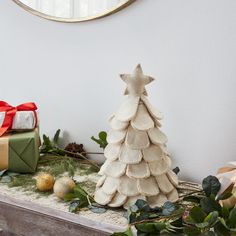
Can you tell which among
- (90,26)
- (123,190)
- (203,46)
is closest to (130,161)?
(123,190)

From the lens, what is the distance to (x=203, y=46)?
2.68 feet

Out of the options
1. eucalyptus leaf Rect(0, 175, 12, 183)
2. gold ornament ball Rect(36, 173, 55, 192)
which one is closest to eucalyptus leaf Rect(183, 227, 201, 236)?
gold ornament ball Rect(36, 173, 55, 192)

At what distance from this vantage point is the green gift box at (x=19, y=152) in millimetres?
869

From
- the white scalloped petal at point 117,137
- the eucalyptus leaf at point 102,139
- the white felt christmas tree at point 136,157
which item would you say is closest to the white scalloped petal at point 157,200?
the white felt christmas tree at point 136,157

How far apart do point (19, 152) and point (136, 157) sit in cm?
30

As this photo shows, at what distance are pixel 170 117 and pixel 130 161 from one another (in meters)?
0.21

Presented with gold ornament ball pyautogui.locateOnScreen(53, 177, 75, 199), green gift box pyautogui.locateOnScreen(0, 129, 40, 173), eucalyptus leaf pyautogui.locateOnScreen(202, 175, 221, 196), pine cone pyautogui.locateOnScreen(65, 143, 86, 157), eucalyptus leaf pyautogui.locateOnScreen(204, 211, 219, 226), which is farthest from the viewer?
pine cone pyautogui.locateOnScreen(65, 143, 86, 157)

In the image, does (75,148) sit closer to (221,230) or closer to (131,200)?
(131,200)

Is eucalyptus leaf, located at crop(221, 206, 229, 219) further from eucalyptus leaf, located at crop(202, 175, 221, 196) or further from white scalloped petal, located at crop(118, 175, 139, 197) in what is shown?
white scalloped petal, located at crop(118, 175, 139, 197)

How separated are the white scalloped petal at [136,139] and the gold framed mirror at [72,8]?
0.32m

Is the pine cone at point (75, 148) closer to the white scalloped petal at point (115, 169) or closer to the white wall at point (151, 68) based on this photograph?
the white wall at point (151, 68)

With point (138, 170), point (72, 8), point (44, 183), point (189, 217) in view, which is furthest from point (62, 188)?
point (72, 8)

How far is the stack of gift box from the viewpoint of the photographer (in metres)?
0.87

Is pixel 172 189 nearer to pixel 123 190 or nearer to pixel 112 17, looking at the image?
pixel 123 190
